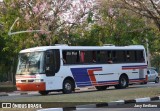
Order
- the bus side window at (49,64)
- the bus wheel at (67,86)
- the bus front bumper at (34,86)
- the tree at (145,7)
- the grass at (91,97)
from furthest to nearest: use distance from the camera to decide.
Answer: the bus wheel at (67,86) < the bus side window at (49,64) < the bus front bumper at (34,86) < the tree at (145,7) < the grass at (91,97)

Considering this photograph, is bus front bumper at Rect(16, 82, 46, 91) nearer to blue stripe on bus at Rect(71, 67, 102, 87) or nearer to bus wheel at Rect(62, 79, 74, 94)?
bus wheel at Rect(62, 79, 74, 94)

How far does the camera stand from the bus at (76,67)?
1038 inches

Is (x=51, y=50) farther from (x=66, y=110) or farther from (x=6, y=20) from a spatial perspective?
(x=6, y=20)

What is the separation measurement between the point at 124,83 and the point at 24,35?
13292 mm

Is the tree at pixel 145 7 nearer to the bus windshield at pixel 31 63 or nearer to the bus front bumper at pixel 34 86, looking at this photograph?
the bus windshield at pixel 31 63

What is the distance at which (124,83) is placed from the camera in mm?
31969

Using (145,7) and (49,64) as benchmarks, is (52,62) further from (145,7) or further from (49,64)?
(145,7)

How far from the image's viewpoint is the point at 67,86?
2744 cm

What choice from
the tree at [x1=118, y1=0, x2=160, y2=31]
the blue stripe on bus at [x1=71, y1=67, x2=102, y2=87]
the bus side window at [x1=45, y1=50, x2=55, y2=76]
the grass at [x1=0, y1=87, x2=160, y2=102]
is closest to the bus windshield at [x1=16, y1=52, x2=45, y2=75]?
the bus side window at [x1=45, y1=50, x2=55, y2=76]

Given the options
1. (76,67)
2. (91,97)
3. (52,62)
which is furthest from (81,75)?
(91,97)

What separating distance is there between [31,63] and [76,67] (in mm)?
3199

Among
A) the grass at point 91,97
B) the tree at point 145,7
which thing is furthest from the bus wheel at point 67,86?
the tree at point 145,7

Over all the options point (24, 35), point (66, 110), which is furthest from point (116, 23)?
point (66, 110)

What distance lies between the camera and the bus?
86.5 ft
